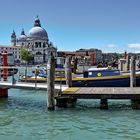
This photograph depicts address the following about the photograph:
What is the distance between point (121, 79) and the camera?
2752cm

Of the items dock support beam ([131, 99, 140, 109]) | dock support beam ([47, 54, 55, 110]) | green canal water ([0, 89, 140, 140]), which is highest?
dock support beam ([47, 54, 55, 110])

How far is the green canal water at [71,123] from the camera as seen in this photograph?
1409 cm

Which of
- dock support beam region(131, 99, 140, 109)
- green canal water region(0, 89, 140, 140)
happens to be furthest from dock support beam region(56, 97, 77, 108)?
dock support beam region(131, 99, 140, 109)

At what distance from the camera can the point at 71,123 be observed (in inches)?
639

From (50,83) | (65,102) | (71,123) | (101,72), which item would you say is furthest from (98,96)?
(101,72)

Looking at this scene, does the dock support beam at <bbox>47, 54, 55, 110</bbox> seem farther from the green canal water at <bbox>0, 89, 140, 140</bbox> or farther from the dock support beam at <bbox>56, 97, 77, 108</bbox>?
the dock support beam at <bbox>56, 97, 77, 108</bbox>

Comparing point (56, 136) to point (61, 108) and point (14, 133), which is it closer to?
point (14, 133)

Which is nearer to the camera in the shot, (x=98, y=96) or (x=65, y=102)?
(x=98, y=96)

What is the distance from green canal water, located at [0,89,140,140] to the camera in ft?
46.2

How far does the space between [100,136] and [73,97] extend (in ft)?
19.6

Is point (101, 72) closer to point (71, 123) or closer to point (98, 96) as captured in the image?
point (98, 96)

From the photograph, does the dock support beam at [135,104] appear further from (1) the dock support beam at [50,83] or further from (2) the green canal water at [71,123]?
(1) the dock support beam at [50,83]

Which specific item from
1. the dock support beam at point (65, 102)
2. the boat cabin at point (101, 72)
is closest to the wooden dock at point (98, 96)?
the dock support beam at point (65, 102)

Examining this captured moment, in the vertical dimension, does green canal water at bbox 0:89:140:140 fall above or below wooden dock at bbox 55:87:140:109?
below
